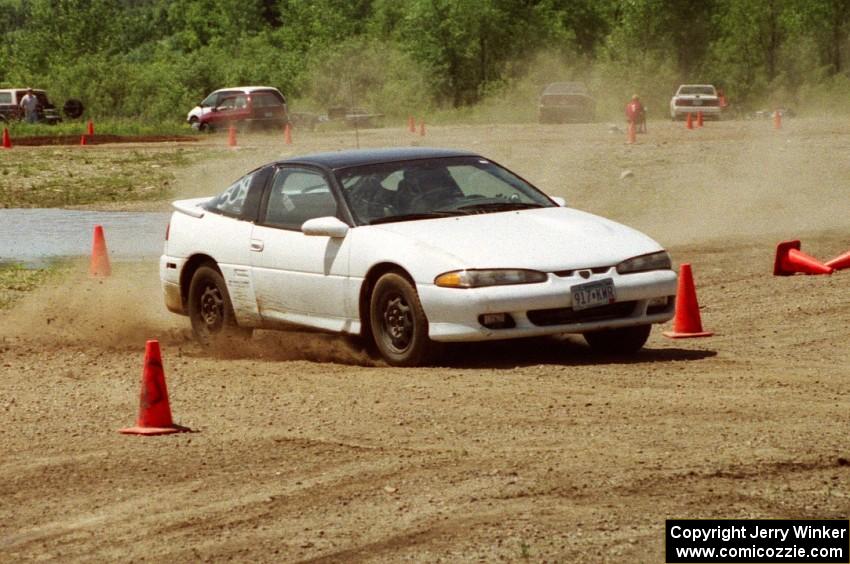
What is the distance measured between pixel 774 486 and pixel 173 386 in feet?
14.3

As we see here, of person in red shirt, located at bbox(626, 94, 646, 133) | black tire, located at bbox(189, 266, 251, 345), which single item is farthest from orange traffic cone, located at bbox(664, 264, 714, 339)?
person in red shirt, located at bbox(626, 94, 646, 133)

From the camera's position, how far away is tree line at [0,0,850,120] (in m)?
73.0

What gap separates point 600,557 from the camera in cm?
578

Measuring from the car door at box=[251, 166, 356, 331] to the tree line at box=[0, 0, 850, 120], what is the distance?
55.9 meters

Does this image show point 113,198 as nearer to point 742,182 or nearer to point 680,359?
point 742,182

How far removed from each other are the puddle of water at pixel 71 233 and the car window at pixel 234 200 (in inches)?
308

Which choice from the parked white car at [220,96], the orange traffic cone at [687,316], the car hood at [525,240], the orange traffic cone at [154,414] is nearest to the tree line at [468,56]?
the parked white car at [220,96]

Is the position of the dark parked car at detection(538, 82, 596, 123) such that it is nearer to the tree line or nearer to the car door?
the tree line

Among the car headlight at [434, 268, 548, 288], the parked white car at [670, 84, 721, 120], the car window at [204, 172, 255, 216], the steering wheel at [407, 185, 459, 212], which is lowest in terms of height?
the parked white car at [670, 84, 721, 120]

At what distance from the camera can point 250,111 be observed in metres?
50.7

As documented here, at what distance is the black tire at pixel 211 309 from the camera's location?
466 inches

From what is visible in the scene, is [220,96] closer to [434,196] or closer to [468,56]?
[468,56]

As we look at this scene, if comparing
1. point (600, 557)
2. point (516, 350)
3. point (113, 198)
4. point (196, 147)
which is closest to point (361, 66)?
point (196, 147)

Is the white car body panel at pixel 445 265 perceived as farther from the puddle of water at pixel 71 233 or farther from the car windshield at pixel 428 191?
the puddle of water at pixel 71 233
